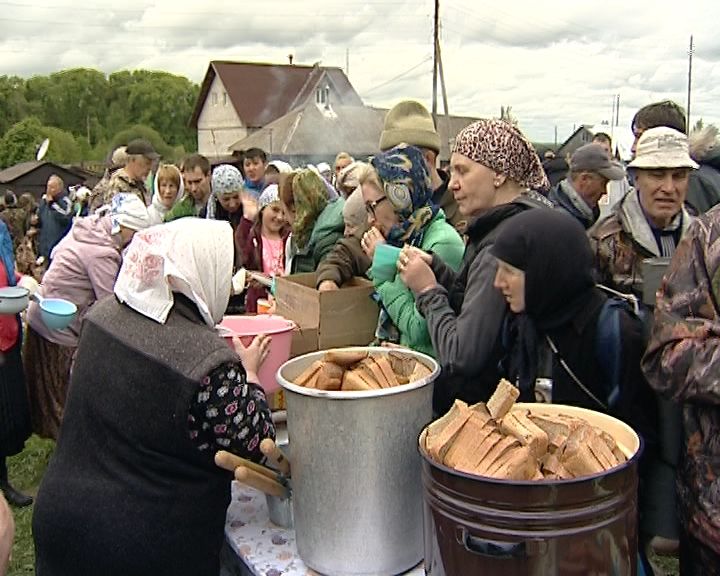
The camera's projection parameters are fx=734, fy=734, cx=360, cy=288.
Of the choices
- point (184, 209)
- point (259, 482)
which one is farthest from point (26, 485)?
point (259, 482)

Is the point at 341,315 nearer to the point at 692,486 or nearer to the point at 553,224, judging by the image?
the point at 553,224

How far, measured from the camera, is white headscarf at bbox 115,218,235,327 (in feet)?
5.33

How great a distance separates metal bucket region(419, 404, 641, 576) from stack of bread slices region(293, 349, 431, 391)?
1.00 ft

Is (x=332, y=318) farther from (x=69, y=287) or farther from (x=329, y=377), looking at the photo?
(x=69, y=287)

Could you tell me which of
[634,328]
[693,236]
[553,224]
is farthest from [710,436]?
[553,224]

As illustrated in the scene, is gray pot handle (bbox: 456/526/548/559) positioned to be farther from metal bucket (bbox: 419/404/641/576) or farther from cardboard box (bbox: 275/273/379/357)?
cardboard box (bbox: 275/273/379/357)

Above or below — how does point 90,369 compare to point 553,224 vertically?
below

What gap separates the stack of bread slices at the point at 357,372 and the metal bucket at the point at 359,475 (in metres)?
0.07

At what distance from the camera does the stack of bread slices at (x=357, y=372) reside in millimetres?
1508

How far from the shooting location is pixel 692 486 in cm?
156

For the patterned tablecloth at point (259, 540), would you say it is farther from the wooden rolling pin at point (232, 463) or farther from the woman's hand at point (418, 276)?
the woman's hand at point (418, 276)

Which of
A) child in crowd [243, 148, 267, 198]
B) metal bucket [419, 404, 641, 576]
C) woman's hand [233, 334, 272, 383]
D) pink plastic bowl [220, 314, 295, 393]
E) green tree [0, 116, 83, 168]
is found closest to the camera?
metal bucket [419, 404, 641, 576]

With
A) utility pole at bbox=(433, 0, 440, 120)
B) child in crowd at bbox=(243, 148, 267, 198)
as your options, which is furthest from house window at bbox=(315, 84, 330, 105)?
child in crowd at bbox=(243, 148, 267, 198)

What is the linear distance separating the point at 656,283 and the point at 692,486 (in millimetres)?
456
